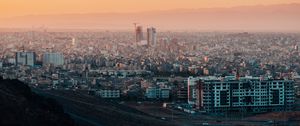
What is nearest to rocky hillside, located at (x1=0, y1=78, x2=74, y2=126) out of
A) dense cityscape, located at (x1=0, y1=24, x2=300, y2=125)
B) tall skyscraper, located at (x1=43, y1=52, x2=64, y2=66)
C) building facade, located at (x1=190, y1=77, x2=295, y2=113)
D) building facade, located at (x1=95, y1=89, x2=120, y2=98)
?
dense cityscape, located at (x1=0, y1=24, x2=300, y2=125)

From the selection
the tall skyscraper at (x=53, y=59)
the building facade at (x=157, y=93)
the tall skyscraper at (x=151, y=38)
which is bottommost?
the building facade at (x=157, y=93)

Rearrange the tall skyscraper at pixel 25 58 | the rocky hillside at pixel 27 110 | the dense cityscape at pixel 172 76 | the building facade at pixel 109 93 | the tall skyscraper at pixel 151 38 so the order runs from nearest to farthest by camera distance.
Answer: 1. the rocky hillside at pixel 27 110
2. the dense cityscape at pixel 172 76
3. the building facade at pixel 109 93
4. the tall skyscraper at pixel 25 58
5. the tall skyscraper at pixel 151 38

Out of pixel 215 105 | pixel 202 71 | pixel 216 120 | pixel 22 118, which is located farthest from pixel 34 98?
pixel 202 71

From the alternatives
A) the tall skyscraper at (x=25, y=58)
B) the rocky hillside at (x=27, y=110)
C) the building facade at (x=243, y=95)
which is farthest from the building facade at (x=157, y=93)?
the tall skyscraper at (x=25, y=58)

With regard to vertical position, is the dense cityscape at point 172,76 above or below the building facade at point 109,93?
above

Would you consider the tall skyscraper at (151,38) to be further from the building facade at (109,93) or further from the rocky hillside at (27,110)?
the rocky hillside at (27,110)

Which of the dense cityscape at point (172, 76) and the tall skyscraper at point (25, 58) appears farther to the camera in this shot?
the tall skyscraper at point (25, 58)

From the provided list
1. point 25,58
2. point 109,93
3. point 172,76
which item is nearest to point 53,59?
point 25,58

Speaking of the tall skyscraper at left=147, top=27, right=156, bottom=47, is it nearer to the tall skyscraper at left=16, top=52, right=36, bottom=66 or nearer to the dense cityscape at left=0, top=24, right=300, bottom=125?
the dense cityscape at left=0, top=24, right=300, bottom=125

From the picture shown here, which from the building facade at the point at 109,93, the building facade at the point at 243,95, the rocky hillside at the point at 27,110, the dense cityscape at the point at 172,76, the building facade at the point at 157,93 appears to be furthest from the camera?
the building facade at the point at 157,93
